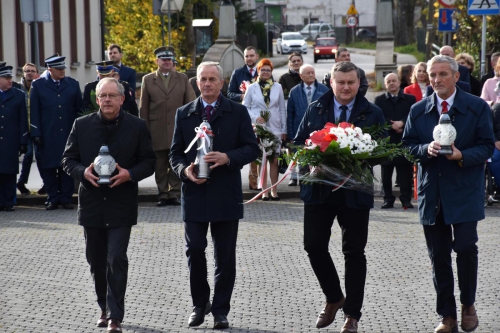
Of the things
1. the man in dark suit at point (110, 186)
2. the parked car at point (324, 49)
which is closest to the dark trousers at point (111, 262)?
the man in dark suit at point (110, 186)

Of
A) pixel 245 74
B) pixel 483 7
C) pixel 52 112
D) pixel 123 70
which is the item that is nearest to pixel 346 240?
pixel 52 112

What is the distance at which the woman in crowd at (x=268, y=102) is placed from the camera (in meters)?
14.7

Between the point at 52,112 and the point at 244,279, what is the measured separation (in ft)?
19.2

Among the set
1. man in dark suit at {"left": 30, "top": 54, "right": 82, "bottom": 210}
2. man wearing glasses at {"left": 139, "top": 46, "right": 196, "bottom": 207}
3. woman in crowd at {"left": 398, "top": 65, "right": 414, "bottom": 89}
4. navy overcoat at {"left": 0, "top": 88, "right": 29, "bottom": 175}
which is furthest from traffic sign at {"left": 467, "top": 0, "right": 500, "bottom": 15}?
navy overcoat at {"left": 0, "top": 88, "right": 29, "bottom": 175}

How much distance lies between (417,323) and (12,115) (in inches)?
328

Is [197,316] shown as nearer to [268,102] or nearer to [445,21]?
[268,102]

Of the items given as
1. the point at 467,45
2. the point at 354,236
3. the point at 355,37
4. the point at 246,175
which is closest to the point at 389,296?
the point at 354,236

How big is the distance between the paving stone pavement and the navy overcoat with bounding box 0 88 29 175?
1157 millimetres

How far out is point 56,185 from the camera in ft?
47.9

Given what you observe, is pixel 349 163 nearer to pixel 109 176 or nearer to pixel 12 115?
pixel 109 176

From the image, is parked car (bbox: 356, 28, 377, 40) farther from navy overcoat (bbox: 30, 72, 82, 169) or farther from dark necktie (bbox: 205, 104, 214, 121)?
dark necktie (bbox: 205, 104, 214, 121)

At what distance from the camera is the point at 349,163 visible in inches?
289

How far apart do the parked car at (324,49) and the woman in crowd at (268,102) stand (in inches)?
1874

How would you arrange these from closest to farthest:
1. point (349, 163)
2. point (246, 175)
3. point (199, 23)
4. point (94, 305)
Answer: point (349, 163)
point (94, 305)
point (246, 175)
point (199, 23)
